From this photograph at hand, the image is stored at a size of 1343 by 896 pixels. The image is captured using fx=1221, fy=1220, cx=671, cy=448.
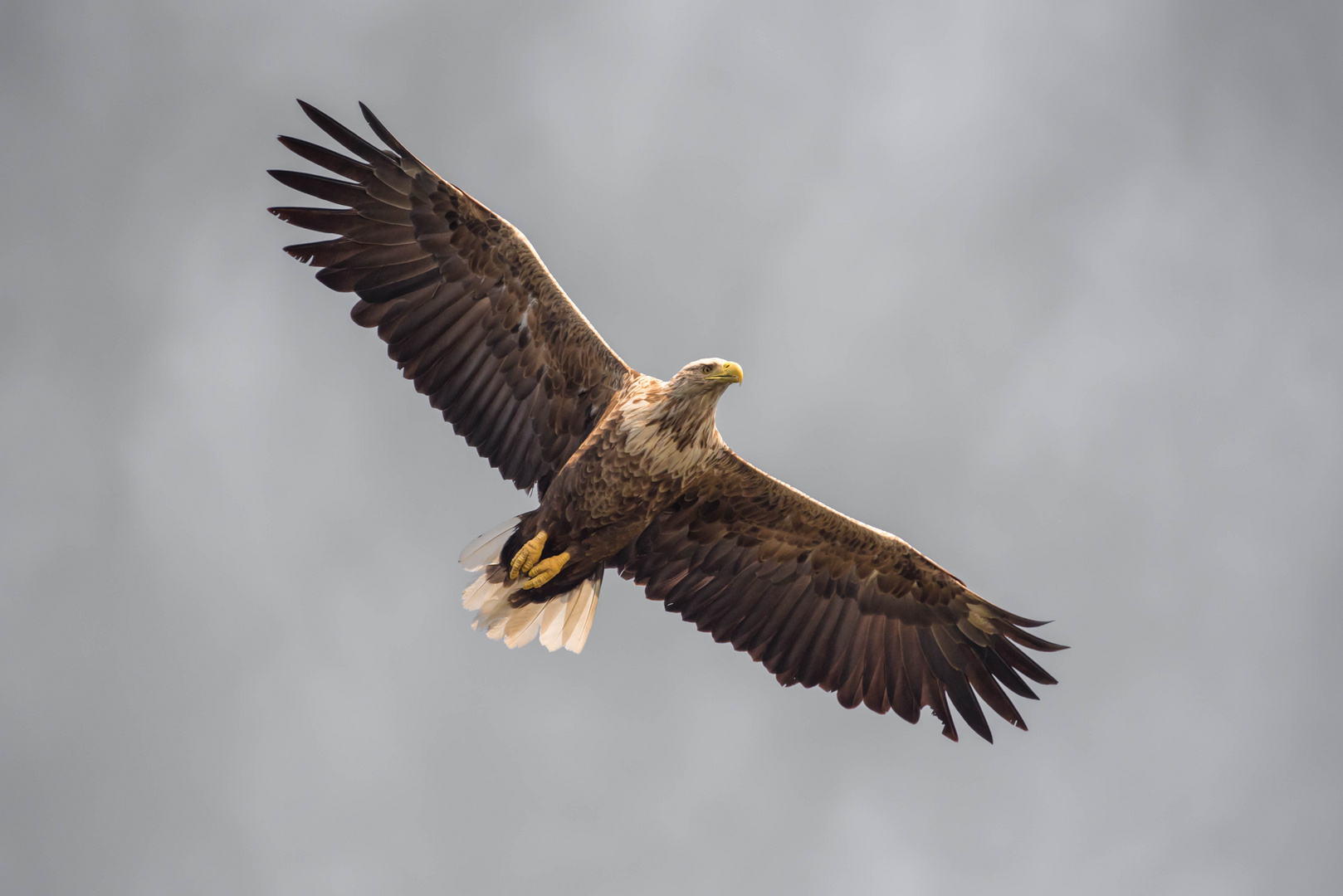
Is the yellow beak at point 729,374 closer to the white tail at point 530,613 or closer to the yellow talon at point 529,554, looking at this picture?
the yellow talon at point 529,554

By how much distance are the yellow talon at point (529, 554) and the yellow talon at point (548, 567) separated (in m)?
0.07

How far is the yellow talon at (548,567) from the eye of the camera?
376 inches

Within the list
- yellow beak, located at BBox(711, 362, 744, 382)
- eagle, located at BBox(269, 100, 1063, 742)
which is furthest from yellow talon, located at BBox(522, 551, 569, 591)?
yellow beak, located at BBox(711, 362, 744, 382)

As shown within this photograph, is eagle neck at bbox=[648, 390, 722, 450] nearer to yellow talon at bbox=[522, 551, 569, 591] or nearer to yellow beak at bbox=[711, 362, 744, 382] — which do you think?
yellow beak at bbox=[711, 362, 744, 382]

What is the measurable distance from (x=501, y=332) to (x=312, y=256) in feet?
5.14

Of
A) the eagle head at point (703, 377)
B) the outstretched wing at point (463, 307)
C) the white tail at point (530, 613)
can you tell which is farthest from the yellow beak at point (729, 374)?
the white tail at point (530, 613)

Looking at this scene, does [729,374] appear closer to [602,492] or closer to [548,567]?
[602,492]

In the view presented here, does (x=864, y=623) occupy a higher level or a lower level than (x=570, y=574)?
higher

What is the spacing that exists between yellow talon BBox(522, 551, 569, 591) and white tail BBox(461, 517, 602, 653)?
0.40m

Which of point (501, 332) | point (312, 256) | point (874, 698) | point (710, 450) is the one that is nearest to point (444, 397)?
point (501, 332)

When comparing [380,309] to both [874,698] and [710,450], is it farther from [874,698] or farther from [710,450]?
[874,698]

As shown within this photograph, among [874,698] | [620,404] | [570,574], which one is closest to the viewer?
[620,404]

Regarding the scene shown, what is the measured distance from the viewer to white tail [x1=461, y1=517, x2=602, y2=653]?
10.1 metres

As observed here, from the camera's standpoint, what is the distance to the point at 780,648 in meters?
10.7
